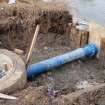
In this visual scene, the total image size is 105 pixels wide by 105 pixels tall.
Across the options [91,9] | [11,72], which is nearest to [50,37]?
[11,72]

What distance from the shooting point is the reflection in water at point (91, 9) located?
38.9 feet

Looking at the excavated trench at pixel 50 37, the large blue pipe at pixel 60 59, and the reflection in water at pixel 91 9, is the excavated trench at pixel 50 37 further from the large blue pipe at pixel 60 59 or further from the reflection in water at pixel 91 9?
the reflection in water at pixel 91 9

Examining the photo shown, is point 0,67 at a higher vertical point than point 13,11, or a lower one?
lower

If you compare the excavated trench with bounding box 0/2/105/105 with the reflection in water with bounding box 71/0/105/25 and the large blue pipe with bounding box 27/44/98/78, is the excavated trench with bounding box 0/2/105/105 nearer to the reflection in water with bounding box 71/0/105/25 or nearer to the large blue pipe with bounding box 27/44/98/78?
the large blue pipe with bounding box 27/44/98/78

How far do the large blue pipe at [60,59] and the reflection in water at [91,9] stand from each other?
88.8 inches

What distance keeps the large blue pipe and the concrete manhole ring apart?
360mm

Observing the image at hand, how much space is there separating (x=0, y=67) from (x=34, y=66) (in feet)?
2.70

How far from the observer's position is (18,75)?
7.61m

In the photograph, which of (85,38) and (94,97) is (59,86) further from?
(85,38)

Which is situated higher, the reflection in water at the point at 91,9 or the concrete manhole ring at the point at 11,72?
the reflection in water at the point at 91,9

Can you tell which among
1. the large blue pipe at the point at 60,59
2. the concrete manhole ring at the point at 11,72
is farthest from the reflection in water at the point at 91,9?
the concrete manhole ring at the point at 11,72

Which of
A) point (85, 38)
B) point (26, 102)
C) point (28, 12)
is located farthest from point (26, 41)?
point (26, 102)

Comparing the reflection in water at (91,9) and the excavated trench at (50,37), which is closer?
the excavated trench at (50,37)

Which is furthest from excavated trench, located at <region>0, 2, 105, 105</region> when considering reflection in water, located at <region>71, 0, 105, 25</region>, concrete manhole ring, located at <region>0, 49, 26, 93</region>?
reflection in water, located at <region>71, 0, 105, 25</region>
